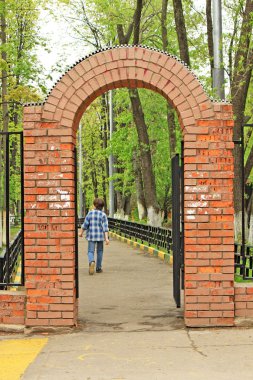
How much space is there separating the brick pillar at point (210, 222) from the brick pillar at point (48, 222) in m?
1.46

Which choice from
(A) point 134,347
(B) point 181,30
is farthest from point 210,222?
(B) point 181,30

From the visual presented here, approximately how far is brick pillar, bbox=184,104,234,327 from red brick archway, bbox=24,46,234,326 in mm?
12

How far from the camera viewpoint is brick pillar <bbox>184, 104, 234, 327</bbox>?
9.37m

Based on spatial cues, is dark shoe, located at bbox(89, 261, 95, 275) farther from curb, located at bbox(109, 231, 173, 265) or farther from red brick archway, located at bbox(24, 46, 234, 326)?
red brick archway, located at bbox(24, 46, 234, 326)

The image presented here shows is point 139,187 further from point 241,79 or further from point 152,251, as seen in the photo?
point 241,79

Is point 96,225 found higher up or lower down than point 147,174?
lower down

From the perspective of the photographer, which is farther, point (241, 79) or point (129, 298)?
point (241, 79)

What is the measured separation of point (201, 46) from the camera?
25.2 metres

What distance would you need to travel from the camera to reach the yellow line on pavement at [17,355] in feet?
23.6

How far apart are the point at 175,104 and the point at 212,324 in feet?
9.03

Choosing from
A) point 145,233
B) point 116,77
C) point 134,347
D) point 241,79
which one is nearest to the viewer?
point 134,347

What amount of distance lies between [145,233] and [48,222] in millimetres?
17753

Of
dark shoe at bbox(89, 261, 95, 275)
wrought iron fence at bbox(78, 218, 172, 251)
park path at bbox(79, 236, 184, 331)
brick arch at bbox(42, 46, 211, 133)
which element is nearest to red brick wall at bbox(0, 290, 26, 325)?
park path at bbox(79, 236, 184, 331)

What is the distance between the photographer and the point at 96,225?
15953mm
